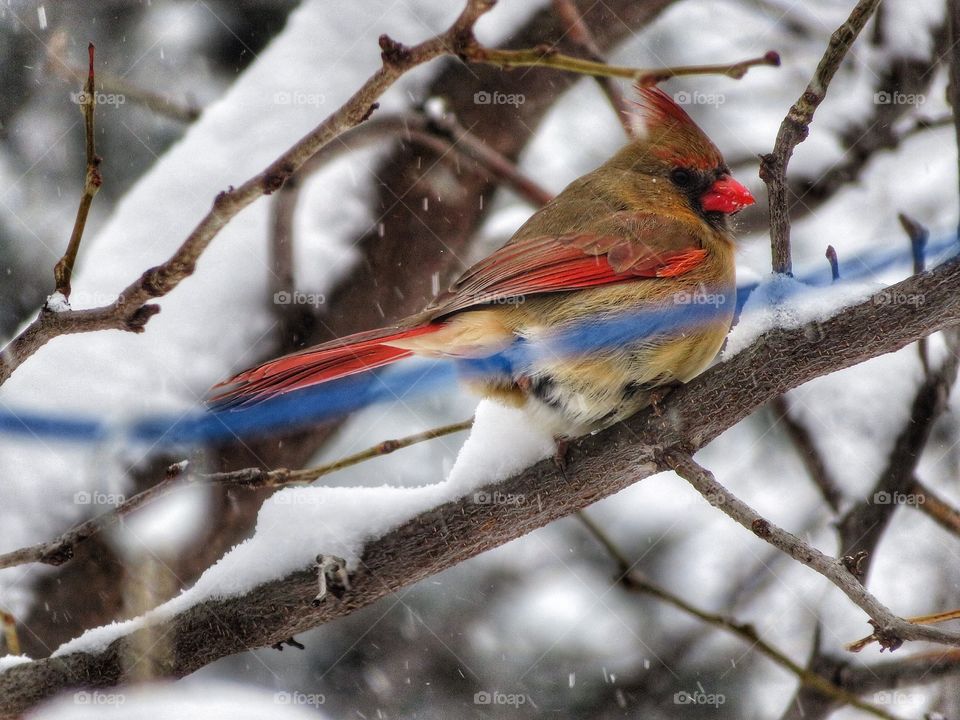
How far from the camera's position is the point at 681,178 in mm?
3008

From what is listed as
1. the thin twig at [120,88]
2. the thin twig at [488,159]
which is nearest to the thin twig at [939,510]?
the thin twig at [488,159]

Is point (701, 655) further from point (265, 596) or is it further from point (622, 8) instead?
point (622, 8)

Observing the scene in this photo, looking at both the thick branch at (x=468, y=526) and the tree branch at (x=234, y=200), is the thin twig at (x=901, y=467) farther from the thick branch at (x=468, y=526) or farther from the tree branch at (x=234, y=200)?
the tree branch at (x=234, y=200)

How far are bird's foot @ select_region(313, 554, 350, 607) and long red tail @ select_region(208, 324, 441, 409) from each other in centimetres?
40

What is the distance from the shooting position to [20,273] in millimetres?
3463

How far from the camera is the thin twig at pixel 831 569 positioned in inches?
63.4

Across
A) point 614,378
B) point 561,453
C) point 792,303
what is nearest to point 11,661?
point 561,453

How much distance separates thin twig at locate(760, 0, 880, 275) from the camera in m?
1.87

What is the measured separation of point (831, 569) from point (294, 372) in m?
1.20

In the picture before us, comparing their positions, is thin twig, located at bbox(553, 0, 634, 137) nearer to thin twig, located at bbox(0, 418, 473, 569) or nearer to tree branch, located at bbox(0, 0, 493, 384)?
tree branch, located at bbox(0, 0, 493, 384)

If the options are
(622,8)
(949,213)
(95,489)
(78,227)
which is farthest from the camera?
(622,8)

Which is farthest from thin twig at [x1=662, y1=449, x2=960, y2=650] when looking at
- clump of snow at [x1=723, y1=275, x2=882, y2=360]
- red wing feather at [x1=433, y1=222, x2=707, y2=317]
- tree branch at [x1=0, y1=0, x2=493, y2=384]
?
tree branch at [x1=0, y1=0, x2=493, y2=384]

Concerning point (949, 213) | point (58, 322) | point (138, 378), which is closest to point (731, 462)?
point (949, 213)

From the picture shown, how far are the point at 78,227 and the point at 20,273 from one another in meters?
1.88
